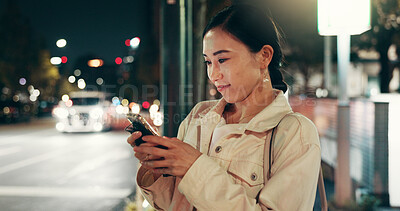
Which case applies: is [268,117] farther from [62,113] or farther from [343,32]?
[62,113]

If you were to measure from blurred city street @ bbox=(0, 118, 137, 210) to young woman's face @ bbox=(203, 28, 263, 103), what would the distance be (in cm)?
515

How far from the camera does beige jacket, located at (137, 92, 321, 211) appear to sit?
1.13 metres

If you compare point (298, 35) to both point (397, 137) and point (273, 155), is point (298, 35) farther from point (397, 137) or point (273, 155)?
point (273, 155)

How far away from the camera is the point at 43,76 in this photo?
117 feet

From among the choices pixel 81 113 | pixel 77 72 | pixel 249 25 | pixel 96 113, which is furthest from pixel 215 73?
pixel 77 72

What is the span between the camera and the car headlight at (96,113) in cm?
1658

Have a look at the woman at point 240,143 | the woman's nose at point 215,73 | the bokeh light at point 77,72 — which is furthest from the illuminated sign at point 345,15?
the bokeh light at point 77,72

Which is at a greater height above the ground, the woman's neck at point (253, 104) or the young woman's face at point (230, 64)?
the young woman's face at point (230, 64)

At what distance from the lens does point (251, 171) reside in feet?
4.17

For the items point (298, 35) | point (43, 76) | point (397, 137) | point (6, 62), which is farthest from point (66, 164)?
point (43, 76)

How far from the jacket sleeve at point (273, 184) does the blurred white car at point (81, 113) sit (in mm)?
15954

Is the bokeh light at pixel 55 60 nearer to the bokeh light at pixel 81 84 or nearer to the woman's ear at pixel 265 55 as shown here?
the bokeh light at pixel 81 84

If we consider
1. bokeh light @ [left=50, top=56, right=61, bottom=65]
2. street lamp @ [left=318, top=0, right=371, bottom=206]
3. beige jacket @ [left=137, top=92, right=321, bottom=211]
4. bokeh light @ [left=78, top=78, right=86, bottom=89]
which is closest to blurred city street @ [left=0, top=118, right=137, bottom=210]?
street lamp @ [left=318, top=0, right=371, bottom=206]

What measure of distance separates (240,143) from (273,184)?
8.5 inches
